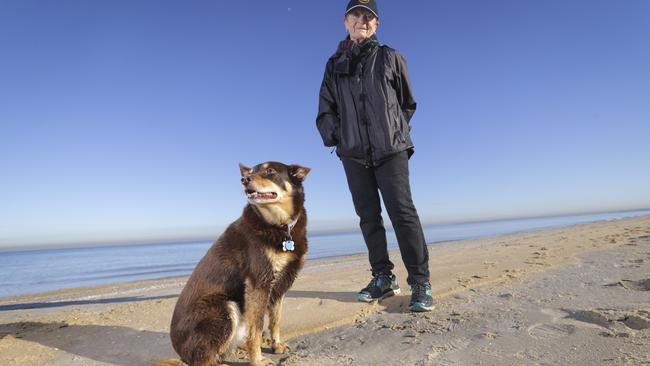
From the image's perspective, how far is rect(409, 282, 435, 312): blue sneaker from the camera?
384 centimetres

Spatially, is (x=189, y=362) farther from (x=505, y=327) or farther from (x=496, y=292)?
(x=496, y=292)

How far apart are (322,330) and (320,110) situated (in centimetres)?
245

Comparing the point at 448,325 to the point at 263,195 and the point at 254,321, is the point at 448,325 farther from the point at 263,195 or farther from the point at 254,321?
the point at 263,195

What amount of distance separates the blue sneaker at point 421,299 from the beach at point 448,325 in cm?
13

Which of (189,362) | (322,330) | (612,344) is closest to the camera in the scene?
(612,344)

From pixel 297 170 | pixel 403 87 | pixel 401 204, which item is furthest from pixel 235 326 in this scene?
pixel 403 87

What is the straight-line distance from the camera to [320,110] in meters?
4.61

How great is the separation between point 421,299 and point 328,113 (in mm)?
2296

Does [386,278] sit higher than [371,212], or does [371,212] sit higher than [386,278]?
[371,212]

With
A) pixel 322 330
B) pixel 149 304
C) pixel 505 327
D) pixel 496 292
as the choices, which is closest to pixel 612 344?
pixel 505 327

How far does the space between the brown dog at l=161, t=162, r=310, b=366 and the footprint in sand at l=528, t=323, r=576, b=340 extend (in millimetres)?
1856

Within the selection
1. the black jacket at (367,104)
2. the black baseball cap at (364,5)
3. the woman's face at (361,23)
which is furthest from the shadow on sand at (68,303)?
the black baseball cap at (364,5)

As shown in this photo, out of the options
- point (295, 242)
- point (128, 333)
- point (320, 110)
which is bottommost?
point (128, 333)

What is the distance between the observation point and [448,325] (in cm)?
327
